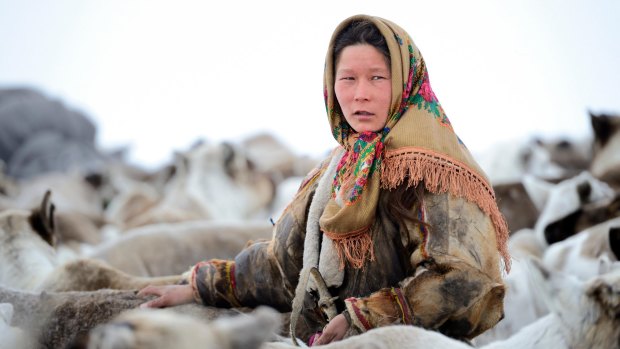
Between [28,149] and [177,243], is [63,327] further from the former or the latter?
[28,149]

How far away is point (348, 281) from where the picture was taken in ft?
9.63

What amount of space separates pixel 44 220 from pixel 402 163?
2.44 meters

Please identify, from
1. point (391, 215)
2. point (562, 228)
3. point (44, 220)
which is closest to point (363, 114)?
point (391, 215)

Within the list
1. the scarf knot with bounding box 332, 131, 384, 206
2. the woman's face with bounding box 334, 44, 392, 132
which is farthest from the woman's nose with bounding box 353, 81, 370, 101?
the scarf knot with bounding box 332, 131, 384, 206

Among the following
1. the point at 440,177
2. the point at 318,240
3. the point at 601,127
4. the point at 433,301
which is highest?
the point at 440,177

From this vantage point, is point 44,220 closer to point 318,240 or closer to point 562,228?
point 318,240

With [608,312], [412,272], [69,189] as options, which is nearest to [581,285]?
[608,312]

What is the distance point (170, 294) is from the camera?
3195 millimetres

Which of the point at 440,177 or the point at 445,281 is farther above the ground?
the point at 440,177

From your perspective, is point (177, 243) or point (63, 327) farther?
point (177, 243)

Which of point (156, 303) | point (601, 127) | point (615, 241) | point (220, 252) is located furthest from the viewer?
point (601, 127)

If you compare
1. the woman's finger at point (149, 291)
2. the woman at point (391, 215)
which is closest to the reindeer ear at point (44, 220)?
the woman's finger at point (149, 291)

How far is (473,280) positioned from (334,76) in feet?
2.86

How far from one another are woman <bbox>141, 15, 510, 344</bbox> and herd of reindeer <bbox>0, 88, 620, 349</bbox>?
18cm
